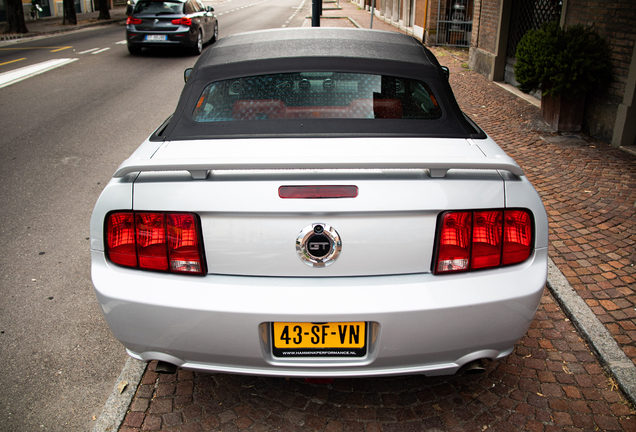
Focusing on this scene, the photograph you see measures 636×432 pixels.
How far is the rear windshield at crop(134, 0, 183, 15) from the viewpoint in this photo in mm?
15680

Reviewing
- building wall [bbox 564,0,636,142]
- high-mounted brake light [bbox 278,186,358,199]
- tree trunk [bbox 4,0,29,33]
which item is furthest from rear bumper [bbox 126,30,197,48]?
high-mounted brake light [bbox 278,186,358,199]

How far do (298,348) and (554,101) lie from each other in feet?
23.4

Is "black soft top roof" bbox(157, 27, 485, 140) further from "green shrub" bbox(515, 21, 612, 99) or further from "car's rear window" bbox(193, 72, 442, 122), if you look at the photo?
"green shrub" bbox(515, 21, 612, 99)

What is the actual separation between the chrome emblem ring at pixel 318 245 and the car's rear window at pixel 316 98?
0.93 metres

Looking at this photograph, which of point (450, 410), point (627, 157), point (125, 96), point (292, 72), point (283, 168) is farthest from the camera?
point (125, 96)

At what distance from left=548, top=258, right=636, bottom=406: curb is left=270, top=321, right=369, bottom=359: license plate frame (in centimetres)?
155

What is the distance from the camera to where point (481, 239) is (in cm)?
225

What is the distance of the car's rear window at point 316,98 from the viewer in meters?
2.89

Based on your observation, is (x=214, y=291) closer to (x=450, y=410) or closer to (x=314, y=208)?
(x=314, y=208)

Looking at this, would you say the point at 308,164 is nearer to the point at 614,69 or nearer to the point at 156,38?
the point at 614,69

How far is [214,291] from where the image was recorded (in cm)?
217

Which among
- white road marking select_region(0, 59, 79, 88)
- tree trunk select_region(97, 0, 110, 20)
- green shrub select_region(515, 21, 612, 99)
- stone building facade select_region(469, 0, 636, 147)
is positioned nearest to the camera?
stone building facade select_region(469, 0, 636, 147)

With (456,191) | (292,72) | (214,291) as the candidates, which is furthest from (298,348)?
(292,72)

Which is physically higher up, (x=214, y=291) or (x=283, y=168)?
(x=283, y=168)
